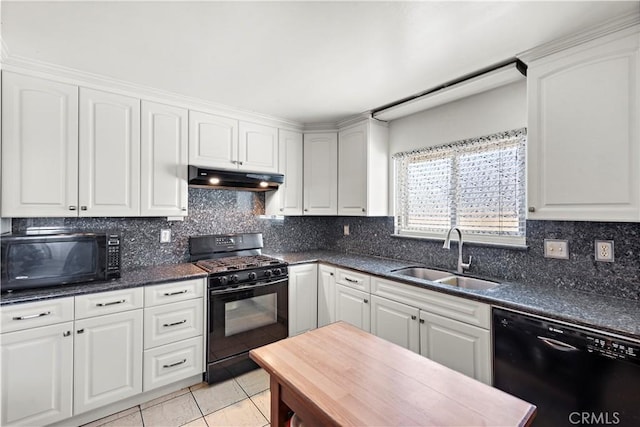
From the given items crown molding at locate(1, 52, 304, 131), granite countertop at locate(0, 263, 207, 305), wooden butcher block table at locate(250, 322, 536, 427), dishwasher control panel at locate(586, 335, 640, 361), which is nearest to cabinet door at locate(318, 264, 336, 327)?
granite countertop at locate(0, 263, 207, 305)

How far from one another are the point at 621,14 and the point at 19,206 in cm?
357

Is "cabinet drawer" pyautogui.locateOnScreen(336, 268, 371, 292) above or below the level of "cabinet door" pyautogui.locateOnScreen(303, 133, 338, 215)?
below

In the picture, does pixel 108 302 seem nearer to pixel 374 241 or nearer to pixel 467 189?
pixel 374 241

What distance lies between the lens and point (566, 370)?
1390 millimetres

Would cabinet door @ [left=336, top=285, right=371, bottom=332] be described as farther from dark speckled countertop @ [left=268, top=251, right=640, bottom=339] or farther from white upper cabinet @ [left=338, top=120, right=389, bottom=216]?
white upper cabinet @ [left=338, top=120, right=389, bottom=216]

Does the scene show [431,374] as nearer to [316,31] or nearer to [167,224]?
[316,31]

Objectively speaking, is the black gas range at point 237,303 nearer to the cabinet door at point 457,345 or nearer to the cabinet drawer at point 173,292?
the cabinet drawer at point 173,292

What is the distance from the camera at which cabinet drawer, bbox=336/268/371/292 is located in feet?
8.18

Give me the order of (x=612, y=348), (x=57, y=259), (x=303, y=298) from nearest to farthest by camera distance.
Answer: (x=612, y=348) → (x=57, y=259) → (x=303, y=298)

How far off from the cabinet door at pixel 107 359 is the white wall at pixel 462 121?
246cm

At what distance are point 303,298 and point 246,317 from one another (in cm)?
62

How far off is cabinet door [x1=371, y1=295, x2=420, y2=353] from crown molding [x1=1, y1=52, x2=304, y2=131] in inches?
82.8

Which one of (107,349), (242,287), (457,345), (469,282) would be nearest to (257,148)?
(242,287)

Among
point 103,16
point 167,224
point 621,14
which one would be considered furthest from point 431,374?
point 167,224
